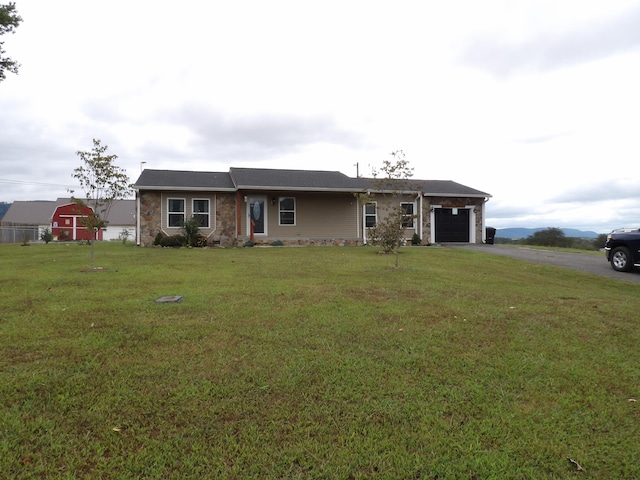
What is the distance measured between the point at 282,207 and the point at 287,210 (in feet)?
0.99

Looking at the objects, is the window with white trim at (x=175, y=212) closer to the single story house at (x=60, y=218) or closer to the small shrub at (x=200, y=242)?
the small shrub at (x=200, y=242)

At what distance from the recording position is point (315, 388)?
122 inches

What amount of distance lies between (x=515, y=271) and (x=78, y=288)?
10496mm

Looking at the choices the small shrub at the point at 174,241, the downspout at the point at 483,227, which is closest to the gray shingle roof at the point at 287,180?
the small shrub at the point at 174,241

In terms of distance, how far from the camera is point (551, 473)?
→ 2227 millimetres

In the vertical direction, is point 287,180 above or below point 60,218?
above

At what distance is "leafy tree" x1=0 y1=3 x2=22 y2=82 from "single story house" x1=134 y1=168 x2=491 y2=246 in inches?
268

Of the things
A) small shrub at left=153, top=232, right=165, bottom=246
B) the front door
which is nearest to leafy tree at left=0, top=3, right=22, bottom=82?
small shrub at left=153, top=232, right=165, bottom=246

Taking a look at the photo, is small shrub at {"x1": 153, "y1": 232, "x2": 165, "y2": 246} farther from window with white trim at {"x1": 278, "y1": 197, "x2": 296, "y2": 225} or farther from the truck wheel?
the truck wheel

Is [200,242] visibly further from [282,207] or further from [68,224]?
[68,224]

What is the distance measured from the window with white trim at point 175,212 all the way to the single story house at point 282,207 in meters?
0.05

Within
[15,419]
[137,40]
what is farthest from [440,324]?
[137,40]

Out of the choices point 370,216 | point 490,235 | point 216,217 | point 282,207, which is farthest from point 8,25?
point 490,235

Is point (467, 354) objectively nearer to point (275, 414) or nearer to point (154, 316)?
point (275, 414)
